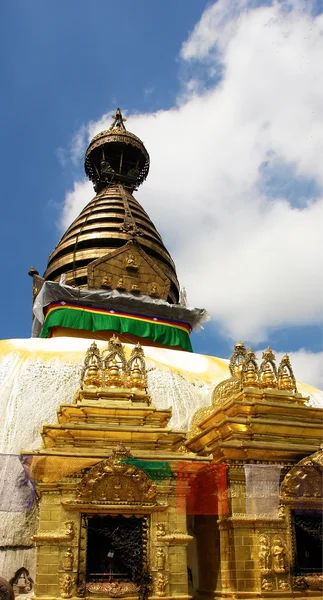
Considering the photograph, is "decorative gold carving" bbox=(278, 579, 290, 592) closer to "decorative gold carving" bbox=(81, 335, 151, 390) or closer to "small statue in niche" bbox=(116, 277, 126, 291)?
"decorative gold carving" bbox=(81, 335, 151, 390)

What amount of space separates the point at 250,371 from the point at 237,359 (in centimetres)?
92

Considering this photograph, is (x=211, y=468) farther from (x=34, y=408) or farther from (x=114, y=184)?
(x=114, y=184)

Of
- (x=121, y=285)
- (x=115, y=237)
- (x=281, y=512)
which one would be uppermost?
(x=115, y=237)

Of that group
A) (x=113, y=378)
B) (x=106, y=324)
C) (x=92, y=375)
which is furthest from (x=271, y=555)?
(x=106, y=324)

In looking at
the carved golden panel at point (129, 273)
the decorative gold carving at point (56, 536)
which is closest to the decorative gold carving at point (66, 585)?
the decorative gold carving at point (56, 536)

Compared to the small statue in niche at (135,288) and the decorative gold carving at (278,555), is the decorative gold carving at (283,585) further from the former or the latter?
the small statue in niche at (135,288)

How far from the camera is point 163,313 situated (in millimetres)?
18531

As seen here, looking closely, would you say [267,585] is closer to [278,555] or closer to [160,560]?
[278,555]

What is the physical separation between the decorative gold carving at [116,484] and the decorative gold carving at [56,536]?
429mm

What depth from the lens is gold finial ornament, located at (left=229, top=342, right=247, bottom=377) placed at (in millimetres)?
11109

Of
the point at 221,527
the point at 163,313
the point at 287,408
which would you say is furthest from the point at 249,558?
the point at 163,313

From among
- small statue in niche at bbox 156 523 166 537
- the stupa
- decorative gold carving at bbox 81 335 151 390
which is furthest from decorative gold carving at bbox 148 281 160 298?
small statue in niche at bbox 156 523 166 537

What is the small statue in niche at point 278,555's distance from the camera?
27.5 feet

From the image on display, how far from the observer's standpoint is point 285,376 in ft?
34.1
